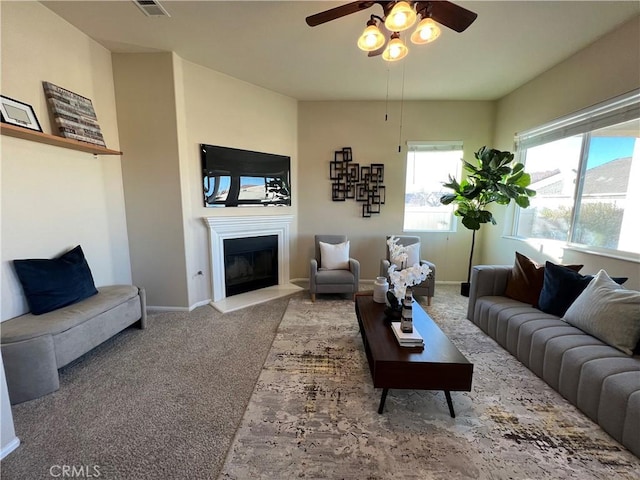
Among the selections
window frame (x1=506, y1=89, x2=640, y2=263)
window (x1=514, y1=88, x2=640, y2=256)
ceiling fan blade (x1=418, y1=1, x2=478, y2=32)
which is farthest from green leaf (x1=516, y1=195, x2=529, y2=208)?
ceiling fan blade (x1=418, y1=1, x2=478, y2=32)

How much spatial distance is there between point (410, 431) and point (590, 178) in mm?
3146

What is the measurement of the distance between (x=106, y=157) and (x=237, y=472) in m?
3.35

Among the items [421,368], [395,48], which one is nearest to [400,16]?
[395,48]

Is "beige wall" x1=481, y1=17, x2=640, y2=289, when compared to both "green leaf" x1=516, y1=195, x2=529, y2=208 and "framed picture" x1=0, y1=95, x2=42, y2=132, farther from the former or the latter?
"framed picture" x1=0, y1=95, x2=42, y2=132

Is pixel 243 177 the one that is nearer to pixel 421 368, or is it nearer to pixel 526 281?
pixel 421 368

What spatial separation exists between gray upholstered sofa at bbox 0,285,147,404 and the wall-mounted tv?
5.70 feet

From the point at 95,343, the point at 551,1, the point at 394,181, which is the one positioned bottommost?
the point at 95,343

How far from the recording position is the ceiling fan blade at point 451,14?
165 cm

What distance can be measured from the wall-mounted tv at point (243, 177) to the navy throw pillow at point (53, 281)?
151cm

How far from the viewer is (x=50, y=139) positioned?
89.6 inches

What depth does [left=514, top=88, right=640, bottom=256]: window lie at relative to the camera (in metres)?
2.46

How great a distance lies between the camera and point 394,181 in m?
4.54

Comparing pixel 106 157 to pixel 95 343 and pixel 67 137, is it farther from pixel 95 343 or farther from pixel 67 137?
pixel 95 343

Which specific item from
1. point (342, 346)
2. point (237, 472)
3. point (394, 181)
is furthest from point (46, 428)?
point (394, 181)
